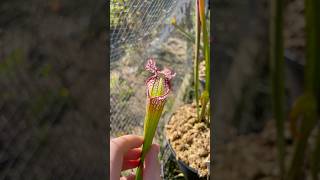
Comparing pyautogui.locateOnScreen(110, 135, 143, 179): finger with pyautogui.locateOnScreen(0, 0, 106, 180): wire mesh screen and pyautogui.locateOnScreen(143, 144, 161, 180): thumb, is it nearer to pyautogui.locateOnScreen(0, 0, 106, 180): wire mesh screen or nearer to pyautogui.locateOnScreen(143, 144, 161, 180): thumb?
pyautogui.locateOnScreen(143, 144, 161, 180): thumb

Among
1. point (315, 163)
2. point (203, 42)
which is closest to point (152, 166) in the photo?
point (315, 163)

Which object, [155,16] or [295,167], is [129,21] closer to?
[155,16]

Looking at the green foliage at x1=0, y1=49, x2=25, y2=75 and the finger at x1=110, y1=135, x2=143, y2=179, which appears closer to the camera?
the green foliage at x1=0, y1=49, x2=25, y2=75

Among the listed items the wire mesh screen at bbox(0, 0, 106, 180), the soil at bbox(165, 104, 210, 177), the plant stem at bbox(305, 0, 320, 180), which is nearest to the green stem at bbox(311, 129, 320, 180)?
the plant stem at bbox(305, 0, 320, 180)

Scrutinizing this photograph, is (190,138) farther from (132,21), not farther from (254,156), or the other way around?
(254,156)

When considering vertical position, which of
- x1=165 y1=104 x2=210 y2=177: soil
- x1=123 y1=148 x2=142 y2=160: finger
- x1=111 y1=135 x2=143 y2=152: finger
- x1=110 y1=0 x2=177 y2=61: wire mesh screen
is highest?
x1=110 y1=0 x2=177 y2=61: wire mesh screen

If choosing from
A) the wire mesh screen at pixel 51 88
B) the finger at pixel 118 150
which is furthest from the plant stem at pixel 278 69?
the finger at pixel 118 150

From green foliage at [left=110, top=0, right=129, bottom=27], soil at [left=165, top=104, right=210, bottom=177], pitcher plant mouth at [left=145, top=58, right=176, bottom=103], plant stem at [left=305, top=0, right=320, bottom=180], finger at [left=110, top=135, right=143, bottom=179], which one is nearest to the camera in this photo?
plant stem at [left=305, top=0, right=320, bottom=180]
